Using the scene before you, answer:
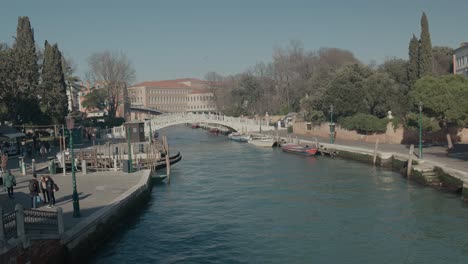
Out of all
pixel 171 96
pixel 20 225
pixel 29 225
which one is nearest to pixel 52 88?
pixel 29 225

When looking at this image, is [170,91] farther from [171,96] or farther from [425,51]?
[425,51]

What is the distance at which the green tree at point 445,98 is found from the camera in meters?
25.0

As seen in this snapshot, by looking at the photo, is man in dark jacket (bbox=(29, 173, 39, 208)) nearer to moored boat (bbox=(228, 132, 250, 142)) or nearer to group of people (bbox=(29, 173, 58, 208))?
group of people (bbox=(29, 173, 58, 208))

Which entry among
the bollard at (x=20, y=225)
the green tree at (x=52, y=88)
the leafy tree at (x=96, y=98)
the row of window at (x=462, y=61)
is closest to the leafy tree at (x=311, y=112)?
the row of window at (x=462, y=61)

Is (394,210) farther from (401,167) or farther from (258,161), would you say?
(258,161)

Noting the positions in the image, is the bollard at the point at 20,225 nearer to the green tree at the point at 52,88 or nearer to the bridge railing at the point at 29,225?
the bridge railing at the point at 29,225

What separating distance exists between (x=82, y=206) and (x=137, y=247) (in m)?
2.52

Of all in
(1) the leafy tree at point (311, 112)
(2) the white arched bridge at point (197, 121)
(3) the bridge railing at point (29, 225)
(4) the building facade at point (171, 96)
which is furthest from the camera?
(4) the building facade at point (171, 96)

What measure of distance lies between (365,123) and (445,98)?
12072mm

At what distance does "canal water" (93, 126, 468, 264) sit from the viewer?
13.5 metres

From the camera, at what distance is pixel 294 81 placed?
6919 cm

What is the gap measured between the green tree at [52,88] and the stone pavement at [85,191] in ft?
51.7

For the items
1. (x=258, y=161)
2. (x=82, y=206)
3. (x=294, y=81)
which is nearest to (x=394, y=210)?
(x=82, y=206)

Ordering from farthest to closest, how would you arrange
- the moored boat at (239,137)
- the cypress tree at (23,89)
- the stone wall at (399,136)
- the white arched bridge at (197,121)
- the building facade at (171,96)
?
the building facade at (171,96) → the white arched bridge at (197,121) → the moored boat at (239,137) → the cypress tree at (23,89) → the stone wall at (399,136)
